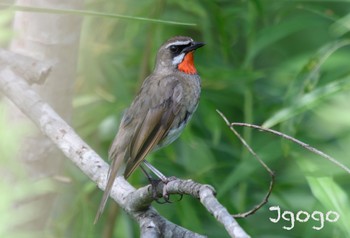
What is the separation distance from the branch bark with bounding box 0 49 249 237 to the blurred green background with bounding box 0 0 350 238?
102 cm

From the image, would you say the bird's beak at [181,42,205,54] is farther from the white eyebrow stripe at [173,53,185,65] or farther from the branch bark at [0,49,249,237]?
the branch bark at [0,49,249,237]

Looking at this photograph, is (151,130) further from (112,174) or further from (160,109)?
(112,174)

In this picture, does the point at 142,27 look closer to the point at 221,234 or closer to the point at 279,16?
the point at 279,16

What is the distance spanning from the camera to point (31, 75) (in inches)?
165

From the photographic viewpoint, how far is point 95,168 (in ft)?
13.1

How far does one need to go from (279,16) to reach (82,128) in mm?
1610

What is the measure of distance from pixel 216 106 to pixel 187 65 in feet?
3.09

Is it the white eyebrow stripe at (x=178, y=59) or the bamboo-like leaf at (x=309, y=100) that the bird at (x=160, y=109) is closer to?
the white eyebrow stripe at (x=178, y=59)

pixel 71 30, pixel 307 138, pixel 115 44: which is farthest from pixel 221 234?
pixel 71 30

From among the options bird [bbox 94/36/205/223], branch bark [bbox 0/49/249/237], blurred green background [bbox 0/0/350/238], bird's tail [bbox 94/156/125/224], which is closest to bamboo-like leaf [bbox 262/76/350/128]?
blurred green background [bbox 0/0/350/238]

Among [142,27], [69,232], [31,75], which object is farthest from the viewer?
[142,27]

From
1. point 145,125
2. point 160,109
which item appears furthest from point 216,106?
point 145,125

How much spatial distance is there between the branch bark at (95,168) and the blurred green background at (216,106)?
1.02 m

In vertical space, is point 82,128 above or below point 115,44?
below
